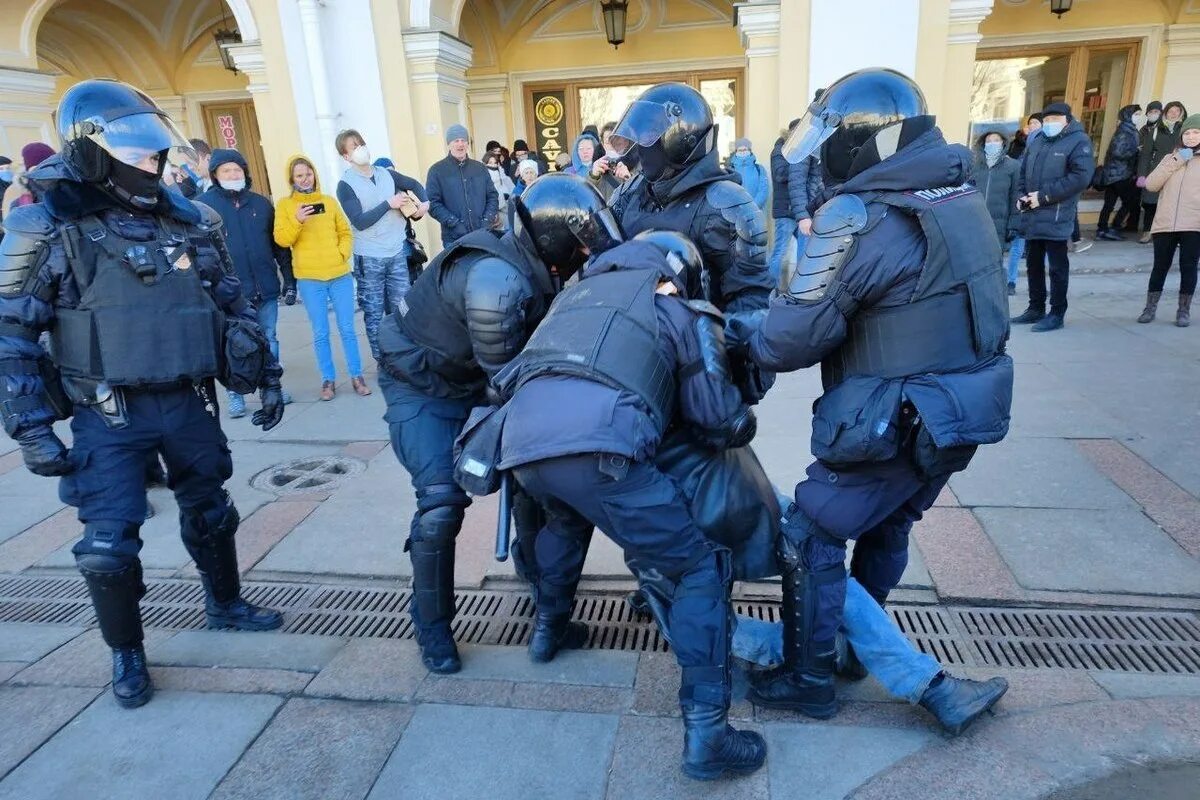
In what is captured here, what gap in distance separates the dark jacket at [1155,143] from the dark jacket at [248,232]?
35.8ft

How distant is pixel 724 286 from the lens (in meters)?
3.01

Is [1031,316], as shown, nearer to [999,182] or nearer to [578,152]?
[999,182]

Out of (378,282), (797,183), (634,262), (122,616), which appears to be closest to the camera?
(634,262)

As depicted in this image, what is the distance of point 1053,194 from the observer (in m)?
6.62

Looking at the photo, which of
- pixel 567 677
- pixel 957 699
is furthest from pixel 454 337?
pixel 957 699

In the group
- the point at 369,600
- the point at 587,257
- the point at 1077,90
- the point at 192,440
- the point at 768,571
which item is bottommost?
the point at 369,600

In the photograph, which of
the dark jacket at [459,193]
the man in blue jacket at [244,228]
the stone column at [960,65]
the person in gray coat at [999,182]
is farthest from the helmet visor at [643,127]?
the stone column at [960,65]

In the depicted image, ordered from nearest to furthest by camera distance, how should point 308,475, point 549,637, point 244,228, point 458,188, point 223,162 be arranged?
1. point 549,637
2. point 308,475
3. point 223,162
4. point 244,228
5. point 458,188

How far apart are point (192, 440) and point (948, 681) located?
8.71ft

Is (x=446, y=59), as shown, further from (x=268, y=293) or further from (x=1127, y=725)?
(x=1127, y=725)

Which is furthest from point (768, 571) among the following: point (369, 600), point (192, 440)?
point (192, 440)

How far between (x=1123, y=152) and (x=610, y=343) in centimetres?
1224

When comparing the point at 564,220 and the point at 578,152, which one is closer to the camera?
the point at 564,220

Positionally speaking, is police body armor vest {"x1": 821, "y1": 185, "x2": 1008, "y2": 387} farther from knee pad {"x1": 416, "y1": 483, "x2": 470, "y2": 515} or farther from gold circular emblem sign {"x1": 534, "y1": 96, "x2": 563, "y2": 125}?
gold circular emblem sign {"x1": 534, "y1": 96, "x2": 563, "y2": 125}
